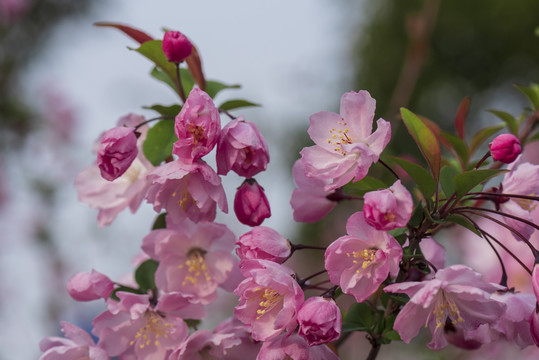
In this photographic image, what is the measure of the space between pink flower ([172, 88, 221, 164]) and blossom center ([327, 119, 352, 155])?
14cm

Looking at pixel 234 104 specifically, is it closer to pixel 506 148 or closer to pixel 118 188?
pixel 118 188

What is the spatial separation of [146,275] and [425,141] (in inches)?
18.7

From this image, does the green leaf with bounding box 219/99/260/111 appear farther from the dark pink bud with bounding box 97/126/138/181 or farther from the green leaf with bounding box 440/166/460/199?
the green leaf with bounding box 440/166/460/199

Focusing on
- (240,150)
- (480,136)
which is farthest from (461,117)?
(240,150)

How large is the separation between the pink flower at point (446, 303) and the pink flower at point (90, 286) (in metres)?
0.39

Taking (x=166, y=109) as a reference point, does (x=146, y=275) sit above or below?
below

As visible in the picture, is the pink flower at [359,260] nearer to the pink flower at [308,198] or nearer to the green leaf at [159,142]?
the pink flower at [308,198]

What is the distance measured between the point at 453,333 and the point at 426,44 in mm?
1224

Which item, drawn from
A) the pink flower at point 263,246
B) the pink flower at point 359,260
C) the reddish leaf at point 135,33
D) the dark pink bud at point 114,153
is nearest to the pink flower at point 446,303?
the pink flower at point 359,260

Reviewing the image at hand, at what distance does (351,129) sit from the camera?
71cm

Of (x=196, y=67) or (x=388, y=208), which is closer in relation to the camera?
(x=388, y=208)

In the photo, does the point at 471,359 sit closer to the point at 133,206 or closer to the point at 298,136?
the point at 133,206

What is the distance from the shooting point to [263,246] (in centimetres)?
65

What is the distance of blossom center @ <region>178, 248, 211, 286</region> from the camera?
0.82 m
